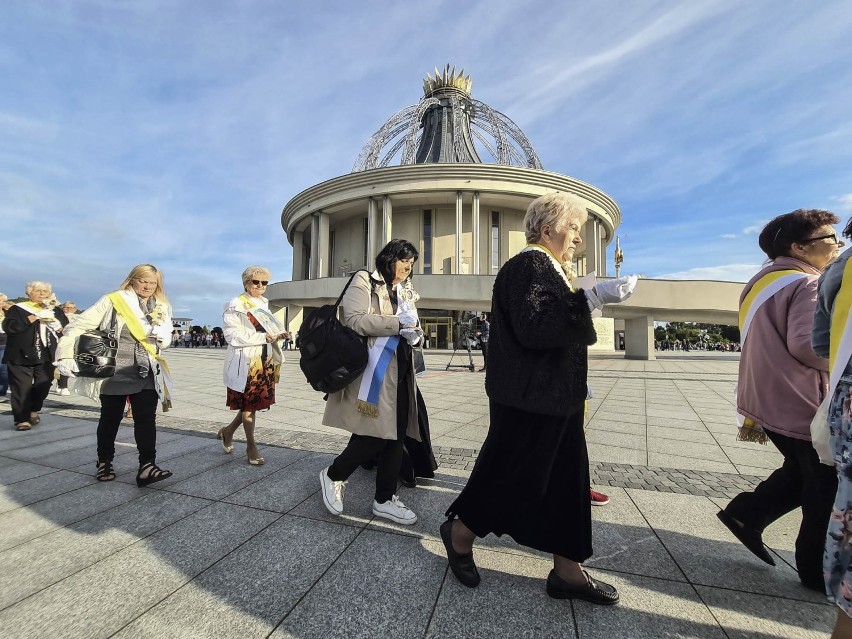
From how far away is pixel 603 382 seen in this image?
35.2ft

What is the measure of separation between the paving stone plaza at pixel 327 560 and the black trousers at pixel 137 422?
0.86 ft

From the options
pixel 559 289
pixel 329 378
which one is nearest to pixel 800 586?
pixel 559 289

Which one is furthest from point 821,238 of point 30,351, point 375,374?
point 30,351

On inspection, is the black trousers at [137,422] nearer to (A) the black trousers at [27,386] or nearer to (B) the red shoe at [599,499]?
(A) the black trousers at [27,386]

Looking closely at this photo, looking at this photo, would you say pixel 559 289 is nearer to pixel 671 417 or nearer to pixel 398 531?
pixel 398 531

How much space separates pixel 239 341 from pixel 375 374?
193 centimetres

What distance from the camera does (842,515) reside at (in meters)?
1.22

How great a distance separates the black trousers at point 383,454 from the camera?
8.16 ft

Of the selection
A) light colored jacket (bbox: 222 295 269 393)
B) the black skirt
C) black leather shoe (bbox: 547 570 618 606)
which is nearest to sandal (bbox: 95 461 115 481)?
light colored jacket (bbox: 222 295 269 393)

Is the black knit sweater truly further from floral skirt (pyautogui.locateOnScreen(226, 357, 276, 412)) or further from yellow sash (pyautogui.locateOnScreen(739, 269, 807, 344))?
floral skirt (pyautogui.locateOnScreen(226, 357, 276, 412))

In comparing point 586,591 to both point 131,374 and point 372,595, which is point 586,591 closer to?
point 372,595

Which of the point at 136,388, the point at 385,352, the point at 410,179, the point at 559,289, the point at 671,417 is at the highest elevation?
the point at 410,179

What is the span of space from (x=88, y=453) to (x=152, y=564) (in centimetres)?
276

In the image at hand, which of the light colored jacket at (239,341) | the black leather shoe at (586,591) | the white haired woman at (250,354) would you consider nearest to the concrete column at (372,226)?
the white haired woman at (250,354)
